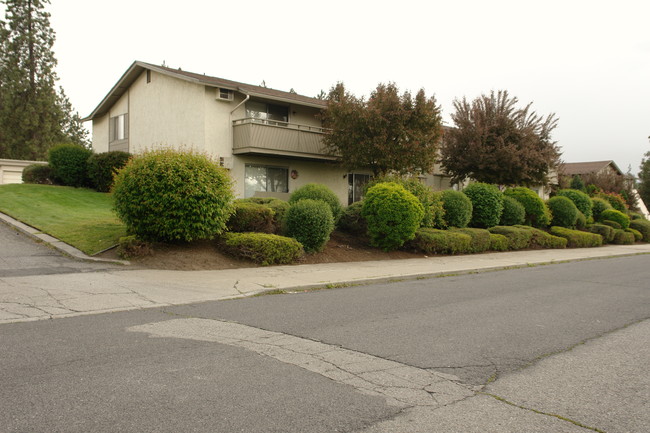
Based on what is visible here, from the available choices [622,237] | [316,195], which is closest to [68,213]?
[316,195]

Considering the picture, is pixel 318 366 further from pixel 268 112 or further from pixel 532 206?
pixel 532 206

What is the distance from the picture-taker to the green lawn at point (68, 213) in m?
12.9

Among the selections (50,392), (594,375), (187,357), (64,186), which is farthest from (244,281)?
(64,186)

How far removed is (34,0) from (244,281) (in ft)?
138

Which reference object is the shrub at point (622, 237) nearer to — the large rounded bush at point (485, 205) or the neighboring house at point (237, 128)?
the large rounded bush at point (485, 205)

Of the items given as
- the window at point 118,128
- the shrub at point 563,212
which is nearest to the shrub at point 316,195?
the window at point 118,128

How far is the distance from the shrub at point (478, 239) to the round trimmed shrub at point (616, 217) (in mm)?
15854

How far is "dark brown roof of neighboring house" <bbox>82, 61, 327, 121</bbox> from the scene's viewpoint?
21.5 meters

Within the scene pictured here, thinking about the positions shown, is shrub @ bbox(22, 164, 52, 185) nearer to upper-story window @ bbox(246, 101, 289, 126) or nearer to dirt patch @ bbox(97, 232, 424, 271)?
upper-story window @ bbox(246, 101, 289, 126)

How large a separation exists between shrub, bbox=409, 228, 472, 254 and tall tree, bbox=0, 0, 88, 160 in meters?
37.7

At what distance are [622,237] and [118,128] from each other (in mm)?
28828

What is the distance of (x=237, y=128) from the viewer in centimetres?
2164

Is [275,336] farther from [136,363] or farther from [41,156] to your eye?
[41,156]

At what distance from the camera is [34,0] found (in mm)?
40625
